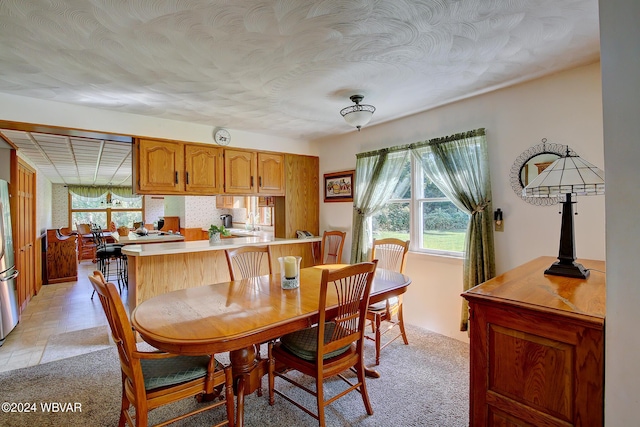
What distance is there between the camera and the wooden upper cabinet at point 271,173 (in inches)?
168

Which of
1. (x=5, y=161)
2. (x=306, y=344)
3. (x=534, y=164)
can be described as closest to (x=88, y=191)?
(x=5, y=161)

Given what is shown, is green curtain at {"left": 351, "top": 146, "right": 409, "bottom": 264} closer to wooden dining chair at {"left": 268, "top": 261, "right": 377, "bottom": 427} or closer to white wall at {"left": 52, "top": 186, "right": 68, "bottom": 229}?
wooden dining chair at {"left": 268, "top": 261, "right": 377, "bottom": 427}

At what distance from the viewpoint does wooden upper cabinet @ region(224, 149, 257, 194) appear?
398 cm

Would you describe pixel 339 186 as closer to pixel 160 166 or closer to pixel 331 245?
pixel 331 245

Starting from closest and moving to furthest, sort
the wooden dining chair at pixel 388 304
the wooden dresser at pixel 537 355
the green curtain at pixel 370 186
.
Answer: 1. the wooden dresser at pixel 537 355
2. the wooden dining chair at pixel 388 304
3. the green curtain at pixel 370 186

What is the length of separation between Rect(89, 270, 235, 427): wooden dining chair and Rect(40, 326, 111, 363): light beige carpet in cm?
168

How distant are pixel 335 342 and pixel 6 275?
362cm

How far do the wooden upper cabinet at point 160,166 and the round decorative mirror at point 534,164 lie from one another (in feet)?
11.5

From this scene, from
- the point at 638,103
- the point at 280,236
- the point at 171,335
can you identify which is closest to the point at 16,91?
the point at 171,335

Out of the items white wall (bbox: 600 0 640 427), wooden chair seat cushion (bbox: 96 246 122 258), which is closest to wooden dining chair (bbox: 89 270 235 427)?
white wall (bbox: 600 0 640 427)

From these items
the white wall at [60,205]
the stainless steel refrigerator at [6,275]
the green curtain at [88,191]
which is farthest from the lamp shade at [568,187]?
the white wall at [60,205]

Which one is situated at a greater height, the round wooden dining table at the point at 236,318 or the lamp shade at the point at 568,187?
the lamp shade at the point at 568,187

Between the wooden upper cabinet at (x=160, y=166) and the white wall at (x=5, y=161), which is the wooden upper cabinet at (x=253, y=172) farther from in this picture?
the white wall at (x=5, y=161)

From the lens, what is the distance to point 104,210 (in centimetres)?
1007
